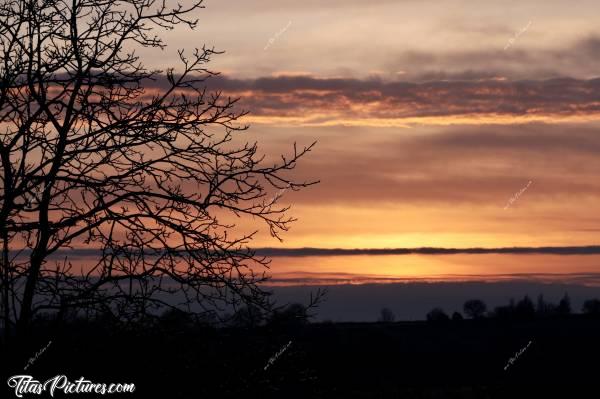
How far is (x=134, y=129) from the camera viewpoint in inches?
371

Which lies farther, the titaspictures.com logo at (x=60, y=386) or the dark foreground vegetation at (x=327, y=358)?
the dark foreground vegetation at (x=327, y=358)

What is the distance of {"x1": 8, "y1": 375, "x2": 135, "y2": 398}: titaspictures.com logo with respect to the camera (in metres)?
8.48

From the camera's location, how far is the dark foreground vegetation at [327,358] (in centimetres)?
869

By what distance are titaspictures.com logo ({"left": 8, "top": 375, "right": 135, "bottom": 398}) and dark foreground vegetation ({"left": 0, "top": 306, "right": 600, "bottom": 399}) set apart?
0.06m

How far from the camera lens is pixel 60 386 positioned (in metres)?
8.55

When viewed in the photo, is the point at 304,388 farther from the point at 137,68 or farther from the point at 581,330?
the point at 581,330

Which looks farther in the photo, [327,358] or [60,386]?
[327,358]

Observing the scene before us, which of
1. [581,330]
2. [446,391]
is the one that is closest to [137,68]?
[446,391]

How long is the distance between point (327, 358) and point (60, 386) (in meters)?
18.3

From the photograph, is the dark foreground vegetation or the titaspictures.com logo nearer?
the titaspictures.com logo

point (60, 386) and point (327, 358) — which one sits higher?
point (60, 386)

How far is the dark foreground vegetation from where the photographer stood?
869 centimetres

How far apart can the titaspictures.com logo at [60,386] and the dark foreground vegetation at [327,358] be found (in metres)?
0.06

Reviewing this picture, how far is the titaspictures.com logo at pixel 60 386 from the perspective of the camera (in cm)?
848
